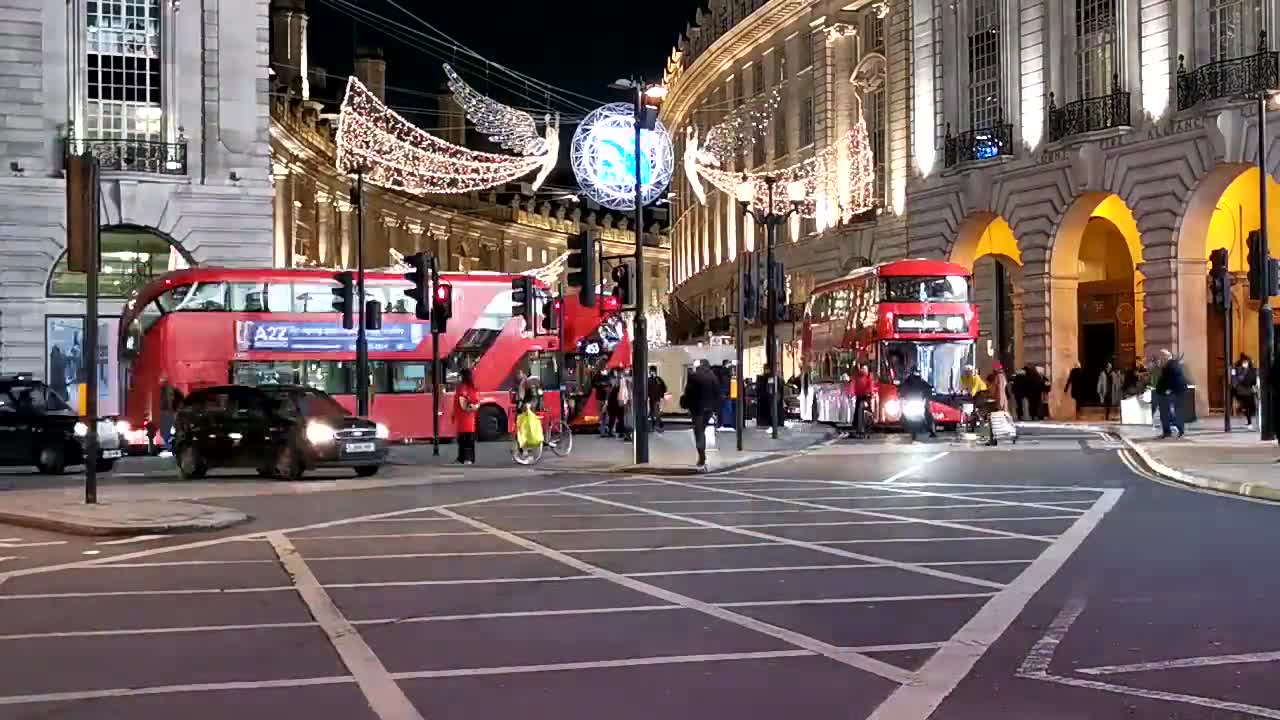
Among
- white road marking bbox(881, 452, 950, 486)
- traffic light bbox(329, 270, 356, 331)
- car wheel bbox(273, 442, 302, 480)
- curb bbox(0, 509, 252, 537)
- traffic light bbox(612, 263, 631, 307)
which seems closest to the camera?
curb bbox(0, 509, 252, 537)

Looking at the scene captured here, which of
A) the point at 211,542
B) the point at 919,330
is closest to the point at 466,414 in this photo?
the point at 919,330

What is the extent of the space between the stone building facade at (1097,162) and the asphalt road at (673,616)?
22426 mm

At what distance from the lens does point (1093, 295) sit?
163 feet

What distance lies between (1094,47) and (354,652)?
37600 mm

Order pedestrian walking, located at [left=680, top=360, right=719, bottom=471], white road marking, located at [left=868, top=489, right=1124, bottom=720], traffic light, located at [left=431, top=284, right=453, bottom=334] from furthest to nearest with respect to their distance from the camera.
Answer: traffic light, located at [left=431, top=284, right=453, bottom=334]
pedestrian walking, located at [left=680, top=360, right=719, bottom=471]
white road marking, located at [left=868, top=489, right=1124, bottom=720]

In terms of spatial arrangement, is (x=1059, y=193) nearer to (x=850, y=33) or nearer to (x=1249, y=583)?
(x=850, y=33)

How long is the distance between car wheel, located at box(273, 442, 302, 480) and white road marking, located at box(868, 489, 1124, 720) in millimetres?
13922

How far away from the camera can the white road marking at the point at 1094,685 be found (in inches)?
273

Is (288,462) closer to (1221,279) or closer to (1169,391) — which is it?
(1169,391)

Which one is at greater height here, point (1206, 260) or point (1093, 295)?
point (1206, 260)

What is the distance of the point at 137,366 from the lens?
34812mm

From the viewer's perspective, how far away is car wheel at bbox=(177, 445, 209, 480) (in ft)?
85.3

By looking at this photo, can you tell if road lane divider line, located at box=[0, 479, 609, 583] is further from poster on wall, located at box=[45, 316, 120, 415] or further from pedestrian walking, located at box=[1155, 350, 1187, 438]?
poster on wall, located at box=[45, 316, 120, 415]

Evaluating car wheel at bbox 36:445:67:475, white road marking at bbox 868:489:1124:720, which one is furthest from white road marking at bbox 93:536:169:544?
car wheel at bbox 36:445:67:475
